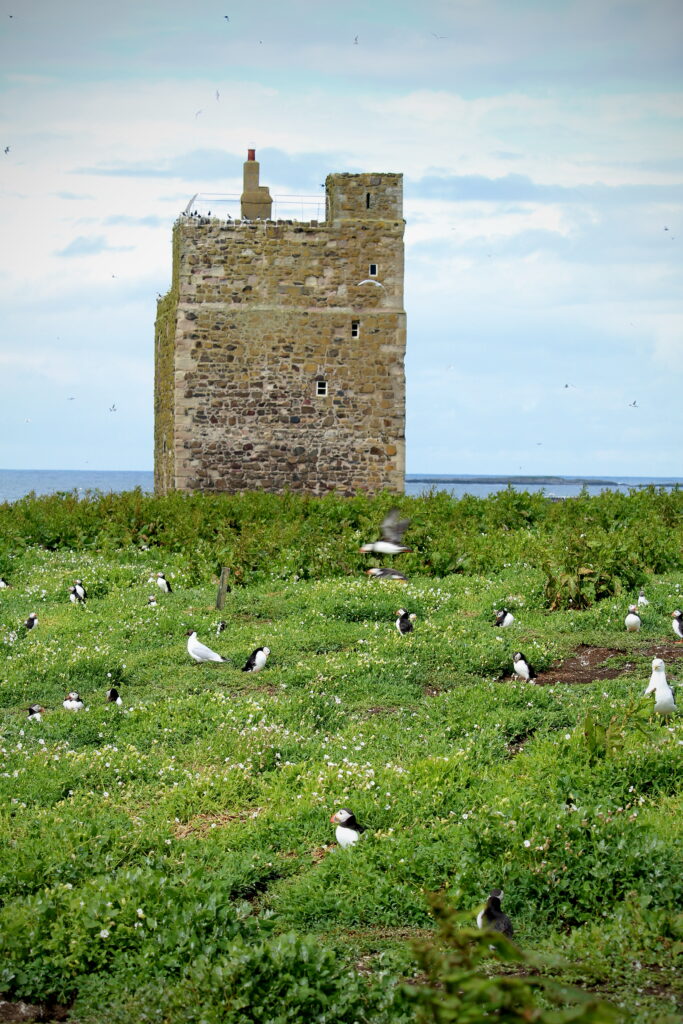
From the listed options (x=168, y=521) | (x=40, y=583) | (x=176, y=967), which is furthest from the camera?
(x=168, y=521)

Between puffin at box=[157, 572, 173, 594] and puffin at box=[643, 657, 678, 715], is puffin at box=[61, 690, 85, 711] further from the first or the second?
puffin at box=[643, 657, 678, 715]

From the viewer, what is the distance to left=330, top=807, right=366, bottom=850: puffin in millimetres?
8383

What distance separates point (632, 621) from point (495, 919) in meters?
7.40

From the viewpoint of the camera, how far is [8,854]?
8273 mm

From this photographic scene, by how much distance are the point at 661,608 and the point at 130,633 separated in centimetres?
719

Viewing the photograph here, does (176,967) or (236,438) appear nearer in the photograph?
(176,967)

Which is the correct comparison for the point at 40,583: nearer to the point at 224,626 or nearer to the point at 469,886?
the point at 224,626

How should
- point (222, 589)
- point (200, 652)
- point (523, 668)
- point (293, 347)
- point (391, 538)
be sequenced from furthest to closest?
point (293, 347)
point (391, 538)
point (222, 589)
point (200, 652)
point (523, 668)

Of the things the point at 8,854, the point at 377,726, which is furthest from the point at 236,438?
the point at 8,854

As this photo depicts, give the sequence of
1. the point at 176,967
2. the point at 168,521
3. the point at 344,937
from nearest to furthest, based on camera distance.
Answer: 1. the point at 176,967
2. the point at 344,937
3. the point at 168,521

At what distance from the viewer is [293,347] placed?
28.2 meters

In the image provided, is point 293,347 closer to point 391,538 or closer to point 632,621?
point 391,538

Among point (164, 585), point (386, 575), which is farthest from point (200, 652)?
point (386, 575)

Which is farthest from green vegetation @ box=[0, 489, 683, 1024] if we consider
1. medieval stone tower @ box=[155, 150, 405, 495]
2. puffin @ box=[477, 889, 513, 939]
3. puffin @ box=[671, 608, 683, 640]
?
medieval stone tower @ box=[155, 150, 405, 495]
